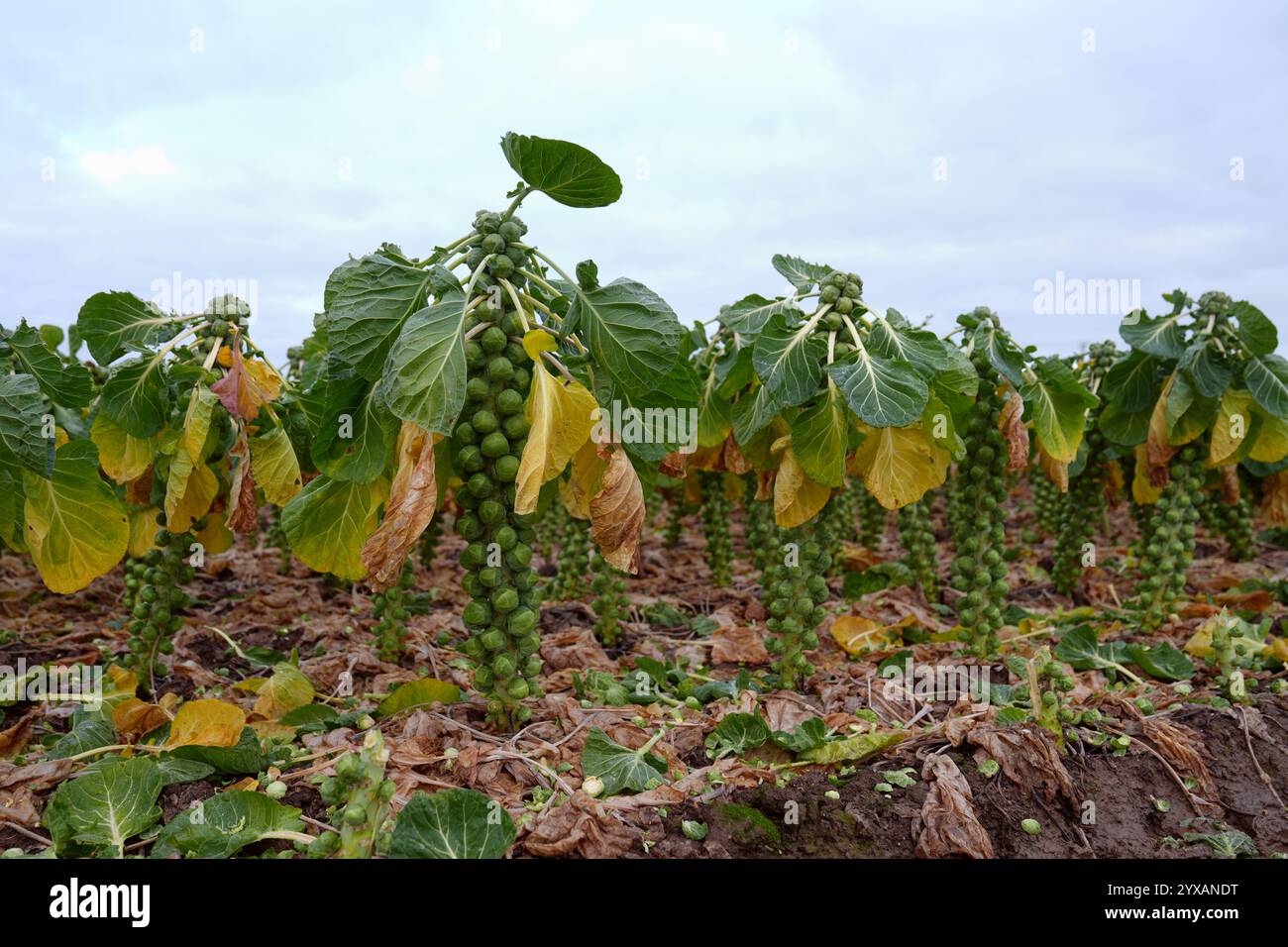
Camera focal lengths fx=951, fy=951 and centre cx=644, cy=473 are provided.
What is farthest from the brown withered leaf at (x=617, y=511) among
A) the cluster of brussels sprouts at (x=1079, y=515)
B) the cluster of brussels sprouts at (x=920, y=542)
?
the cluster of brussels sprouts at (x=1079, y=515)

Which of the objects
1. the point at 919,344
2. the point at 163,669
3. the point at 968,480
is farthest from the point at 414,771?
the point at 968,480

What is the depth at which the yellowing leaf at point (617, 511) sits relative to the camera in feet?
10.2

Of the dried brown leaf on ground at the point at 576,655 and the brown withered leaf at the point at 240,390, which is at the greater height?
the brown withered leaf at the point at 240,390

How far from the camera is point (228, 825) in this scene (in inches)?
107

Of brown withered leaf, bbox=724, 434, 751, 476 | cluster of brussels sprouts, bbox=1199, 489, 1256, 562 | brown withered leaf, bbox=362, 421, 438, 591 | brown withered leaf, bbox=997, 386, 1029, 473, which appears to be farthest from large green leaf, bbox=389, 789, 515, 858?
cluster of brussels sprouts, bbox=1199, 489, 1256, 562

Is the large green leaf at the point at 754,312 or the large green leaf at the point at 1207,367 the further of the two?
the large green leaf at the point at 1207,367

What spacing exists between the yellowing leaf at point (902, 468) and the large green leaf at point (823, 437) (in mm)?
179

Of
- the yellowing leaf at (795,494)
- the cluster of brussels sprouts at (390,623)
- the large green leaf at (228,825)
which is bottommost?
the large green leaf at (228,825)

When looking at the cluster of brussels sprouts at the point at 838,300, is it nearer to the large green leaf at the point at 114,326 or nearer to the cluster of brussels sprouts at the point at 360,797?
the cluster of brussels sprouts at the point at 360,797

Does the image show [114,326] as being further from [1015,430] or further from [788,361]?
[1015,430]

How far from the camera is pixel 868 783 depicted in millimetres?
A: 3166

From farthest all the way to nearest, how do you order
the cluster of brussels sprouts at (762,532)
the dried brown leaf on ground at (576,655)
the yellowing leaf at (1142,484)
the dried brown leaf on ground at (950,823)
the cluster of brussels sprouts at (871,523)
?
1. the cluster of brussels sprouts at (871,523)
2. the yellowing leaf at (1142,484)
3. the cluster of brussels sprouts at (762,532)
4. the dried brown leaf on ground at (576,655)
5. the dried brown leaf on ground at (950,823)

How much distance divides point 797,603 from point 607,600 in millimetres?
1401
